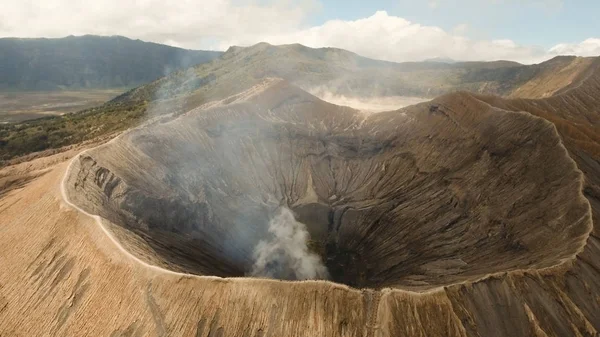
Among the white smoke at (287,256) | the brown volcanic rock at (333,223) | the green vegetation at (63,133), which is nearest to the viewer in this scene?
the brown volcanic rock at (333,223)

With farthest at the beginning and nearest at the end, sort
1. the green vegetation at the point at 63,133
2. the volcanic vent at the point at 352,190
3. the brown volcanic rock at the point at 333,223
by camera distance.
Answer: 1. the green vegetation at the point at 63,133
2. the volcanic vent at the point at 352,190
3. the brown volcanic rock at the point at 333,223

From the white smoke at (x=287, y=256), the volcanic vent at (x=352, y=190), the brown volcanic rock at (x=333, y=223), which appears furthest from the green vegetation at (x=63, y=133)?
the white smoke at (x=287, y=256)

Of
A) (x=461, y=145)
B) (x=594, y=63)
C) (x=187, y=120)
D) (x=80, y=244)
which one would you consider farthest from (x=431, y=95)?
(x=80, y=244)

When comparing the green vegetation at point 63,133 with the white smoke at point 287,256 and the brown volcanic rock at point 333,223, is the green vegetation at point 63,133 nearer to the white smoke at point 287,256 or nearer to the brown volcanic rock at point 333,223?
the brown volcanic rock at point 333,223

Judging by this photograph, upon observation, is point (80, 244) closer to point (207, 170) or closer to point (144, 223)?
point (144, 223)

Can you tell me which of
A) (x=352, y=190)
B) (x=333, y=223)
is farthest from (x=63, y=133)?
(x=333, y=223)

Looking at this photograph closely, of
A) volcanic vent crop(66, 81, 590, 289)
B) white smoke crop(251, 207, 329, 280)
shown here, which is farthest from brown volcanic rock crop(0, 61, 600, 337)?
white smoke crop(251, 207, 329, 280)

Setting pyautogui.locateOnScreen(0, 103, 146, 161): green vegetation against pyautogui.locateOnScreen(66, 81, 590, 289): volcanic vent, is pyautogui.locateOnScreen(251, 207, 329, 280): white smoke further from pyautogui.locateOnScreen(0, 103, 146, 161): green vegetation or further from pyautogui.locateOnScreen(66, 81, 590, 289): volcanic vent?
pyautogui.locateOnScreen(0, 103, 146, 161): green vegetation
